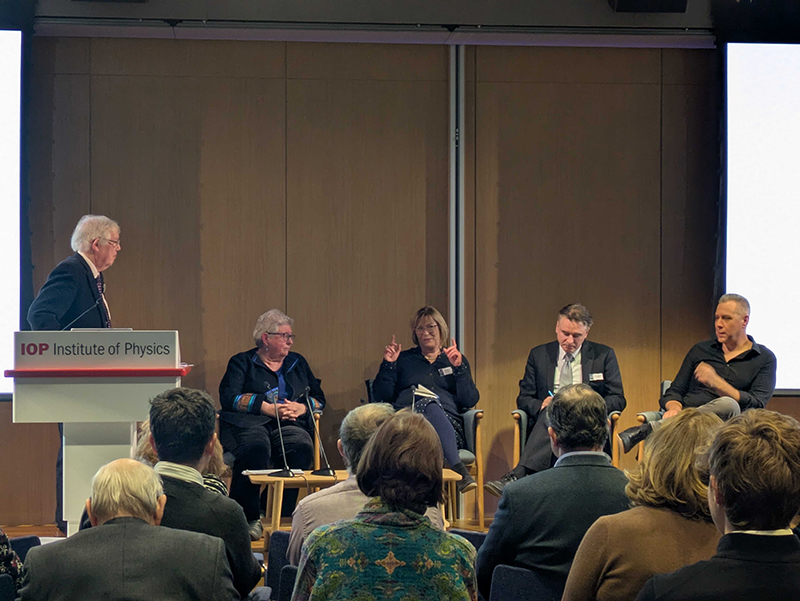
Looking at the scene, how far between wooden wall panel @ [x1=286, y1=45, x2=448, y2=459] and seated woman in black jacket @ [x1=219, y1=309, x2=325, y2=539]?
0.42m

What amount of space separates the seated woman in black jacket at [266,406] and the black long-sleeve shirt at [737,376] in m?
2.18

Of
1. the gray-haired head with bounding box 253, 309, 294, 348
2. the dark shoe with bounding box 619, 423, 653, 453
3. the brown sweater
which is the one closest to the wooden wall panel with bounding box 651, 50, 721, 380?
the dark shoe with bounding box 619, 423, 653, 453

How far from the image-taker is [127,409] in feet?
11.3

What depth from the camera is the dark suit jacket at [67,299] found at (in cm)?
404

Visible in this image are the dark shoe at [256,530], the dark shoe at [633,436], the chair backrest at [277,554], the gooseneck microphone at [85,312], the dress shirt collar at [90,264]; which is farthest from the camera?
the dark shoe at [633,436]

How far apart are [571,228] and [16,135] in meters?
3.62

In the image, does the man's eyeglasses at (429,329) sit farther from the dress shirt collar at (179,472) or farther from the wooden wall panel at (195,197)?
the dress shirt collar at (179,472)

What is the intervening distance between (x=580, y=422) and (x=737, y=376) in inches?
117

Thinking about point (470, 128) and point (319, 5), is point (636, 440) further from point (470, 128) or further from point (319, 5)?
point (319, 5)

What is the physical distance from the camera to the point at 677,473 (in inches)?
72.4

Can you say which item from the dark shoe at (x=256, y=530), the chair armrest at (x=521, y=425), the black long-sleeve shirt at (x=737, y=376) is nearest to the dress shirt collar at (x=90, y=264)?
the dark shoe at (x=256, y=530)

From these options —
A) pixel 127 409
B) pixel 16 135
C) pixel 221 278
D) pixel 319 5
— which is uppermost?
pixel 319 5

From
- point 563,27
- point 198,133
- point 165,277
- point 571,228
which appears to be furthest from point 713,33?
point 165,277

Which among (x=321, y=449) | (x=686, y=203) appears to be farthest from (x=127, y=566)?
(x=686, y=203)
